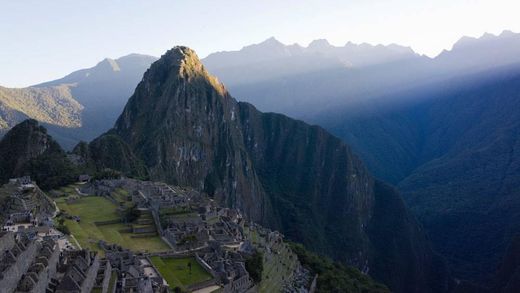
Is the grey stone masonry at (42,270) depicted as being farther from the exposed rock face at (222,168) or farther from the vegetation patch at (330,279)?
the exposed rock face at (222,168)

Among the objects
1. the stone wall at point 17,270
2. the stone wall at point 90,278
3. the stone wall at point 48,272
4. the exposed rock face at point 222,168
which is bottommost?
the exposed rock face at point 222,168

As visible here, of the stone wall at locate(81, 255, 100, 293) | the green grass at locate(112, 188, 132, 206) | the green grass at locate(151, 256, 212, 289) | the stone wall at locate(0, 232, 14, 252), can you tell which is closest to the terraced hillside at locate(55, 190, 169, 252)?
the green grass at locate(112, 188, 132, 206)

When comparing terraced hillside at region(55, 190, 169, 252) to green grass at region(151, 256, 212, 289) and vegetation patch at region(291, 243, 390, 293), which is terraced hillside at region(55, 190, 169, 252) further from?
vegetation patch at region(291, 243, 390, 293)

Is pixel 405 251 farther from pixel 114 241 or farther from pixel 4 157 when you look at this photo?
pixel 114 241

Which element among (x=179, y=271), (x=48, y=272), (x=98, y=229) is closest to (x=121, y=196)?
(x=98, y=229)

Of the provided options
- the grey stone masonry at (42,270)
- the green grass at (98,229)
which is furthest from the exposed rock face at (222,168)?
the grey stone masonry at (42,270)
